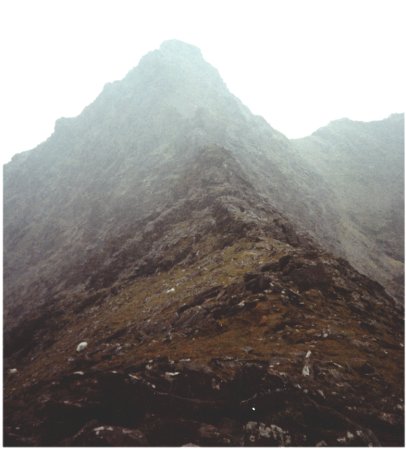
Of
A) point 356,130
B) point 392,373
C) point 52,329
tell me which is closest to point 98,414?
point 392,373

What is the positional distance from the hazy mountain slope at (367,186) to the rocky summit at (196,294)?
820 mm

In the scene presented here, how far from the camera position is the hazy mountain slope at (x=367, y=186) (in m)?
73.0

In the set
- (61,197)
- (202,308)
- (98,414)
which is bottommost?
(98,414)

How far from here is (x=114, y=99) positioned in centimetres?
12162

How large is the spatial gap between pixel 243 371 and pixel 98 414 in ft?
22.4

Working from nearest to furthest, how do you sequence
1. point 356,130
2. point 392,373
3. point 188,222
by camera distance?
point 392,373
point 188,222
point 356,130

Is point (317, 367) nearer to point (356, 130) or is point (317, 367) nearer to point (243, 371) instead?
point (243, 371)

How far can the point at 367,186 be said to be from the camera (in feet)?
366

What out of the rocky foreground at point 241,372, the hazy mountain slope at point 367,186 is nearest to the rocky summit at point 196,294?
the rocky foreground at point 241,372

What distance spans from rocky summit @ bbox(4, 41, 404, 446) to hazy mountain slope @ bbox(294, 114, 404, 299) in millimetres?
820

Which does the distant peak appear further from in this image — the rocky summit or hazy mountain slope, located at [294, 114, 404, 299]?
hazy mountain slope, located at [294, 114, 404, 299]

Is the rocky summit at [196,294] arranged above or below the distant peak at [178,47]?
below

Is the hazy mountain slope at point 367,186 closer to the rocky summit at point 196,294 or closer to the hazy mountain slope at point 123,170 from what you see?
the rocky summit at point 196,294

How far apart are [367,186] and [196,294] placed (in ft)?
324
